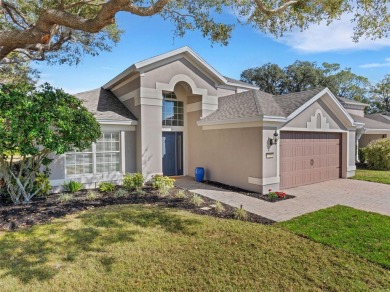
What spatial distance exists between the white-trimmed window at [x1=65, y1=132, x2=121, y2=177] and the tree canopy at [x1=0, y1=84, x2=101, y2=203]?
4.95 feet

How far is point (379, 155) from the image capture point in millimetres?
17547

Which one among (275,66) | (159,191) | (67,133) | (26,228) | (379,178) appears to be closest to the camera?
(26,228)

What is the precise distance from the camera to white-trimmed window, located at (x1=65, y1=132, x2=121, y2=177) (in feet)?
36.9

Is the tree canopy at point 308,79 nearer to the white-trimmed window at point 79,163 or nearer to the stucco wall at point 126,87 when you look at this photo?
the stucco wall at point 126,87

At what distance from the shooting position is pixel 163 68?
1264 cm

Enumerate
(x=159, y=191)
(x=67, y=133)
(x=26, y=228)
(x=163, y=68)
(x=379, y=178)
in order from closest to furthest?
(x=26, y=228), (x=67, y=133), (x=159, y=191), (x=163, y=68), (x=379, y=178)

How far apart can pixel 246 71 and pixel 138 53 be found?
39.7 meters

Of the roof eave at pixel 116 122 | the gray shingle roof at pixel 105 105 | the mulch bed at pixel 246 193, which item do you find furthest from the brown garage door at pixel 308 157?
the gray shingle roof at pixel 105 105

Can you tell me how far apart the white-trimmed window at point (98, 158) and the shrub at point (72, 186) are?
60cm

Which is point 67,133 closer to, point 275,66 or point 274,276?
point 274,276

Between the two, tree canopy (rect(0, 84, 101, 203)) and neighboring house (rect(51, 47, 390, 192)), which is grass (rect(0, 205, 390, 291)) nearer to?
tree canopy (rect(0, 84, 101, 203))

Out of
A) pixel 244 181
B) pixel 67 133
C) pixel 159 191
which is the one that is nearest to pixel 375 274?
pixel 244 181

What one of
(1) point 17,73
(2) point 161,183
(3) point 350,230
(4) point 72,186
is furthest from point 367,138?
(1) point 17,73

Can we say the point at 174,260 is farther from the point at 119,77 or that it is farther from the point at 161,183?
the point at 119,77
